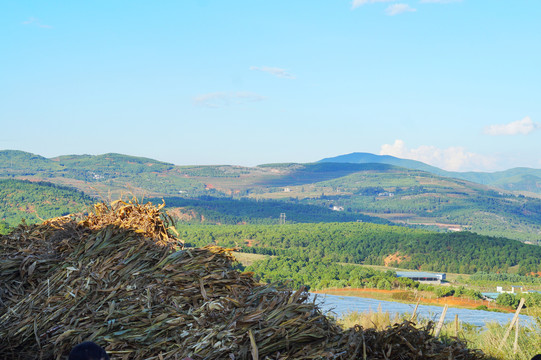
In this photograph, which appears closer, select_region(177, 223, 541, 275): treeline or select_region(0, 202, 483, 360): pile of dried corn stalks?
select_region(0, 202, 483, 360): pile of dried corn stalks

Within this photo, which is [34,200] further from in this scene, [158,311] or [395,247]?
[158,311]

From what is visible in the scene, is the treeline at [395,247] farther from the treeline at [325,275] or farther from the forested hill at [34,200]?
the forested hill at [34,200]

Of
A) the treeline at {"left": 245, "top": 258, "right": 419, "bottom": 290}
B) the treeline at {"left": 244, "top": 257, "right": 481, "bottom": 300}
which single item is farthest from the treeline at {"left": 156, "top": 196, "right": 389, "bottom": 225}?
the treeline at {"left": 245, "top": 258, "right": 419, "bottom": 290}

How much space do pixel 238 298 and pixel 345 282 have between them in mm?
50334

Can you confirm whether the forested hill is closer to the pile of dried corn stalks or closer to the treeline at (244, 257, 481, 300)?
the treeline at (244, 257, 481, 300)

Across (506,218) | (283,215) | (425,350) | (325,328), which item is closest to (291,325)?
(325,328)

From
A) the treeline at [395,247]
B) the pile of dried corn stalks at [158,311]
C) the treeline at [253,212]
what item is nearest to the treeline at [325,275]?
the treeline at [395,247]

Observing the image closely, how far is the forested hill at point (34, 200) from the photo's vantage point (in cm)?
9419

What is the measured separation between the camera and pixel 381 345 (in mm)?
3504

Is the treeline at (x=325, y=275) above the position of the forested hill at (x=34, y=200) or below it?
below

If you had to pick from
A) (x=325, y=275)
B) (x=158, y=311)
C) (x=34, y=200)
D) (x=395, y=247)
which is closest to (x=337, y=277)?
(x=325, y=275)

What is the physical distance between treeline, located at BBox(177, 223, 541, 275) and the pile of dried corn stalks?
72.6 metres

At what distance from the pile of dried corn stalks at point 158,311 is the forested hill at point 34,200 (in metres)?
90.3

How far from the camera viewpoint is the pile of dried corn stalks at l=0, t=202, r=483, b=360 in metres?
3.01
